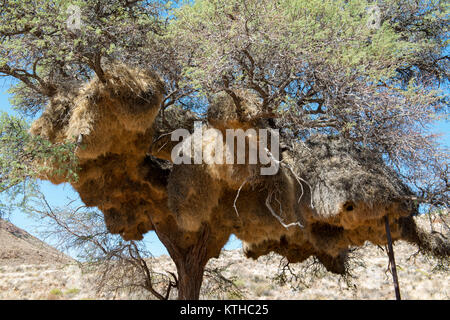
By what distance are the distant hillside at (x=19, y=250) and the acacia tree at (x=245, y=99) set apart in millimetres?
15788

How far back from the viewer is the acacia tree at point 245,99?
6.68 meters

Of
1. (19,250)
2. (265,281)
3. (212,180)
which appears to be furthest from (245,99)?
(19,250)

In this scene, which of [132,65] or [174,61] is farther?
[174,61]

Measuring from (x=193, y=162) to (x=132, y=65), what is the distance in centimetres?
226

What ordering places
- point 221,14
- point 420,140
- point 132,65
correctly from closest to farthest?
point 420,140, point 221,14, point 132,65

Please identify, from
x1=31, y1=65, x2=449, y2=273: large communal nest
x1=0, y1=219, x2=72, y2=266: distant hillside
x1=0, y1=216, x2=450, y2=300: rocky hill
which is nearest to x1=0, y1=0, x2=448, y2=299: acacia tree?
x1=31, y1=65, x2=449, y2=273: large communal nest

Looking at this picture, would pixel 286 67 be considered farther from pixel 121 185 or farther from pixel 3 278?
pixel 3 278

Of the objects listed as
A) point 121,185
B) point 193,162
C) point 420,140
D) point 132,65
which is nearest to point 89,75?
point 132,65

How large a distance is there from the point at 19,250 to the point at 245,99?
71.3 ft

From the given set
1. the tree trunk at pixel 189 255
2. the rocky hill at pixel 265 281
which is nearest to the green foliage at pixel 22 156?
the tree trunk at pixel 189 255

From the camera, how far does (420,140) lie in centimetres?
668

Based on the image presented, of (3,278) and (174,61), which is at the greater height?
(174,61)
